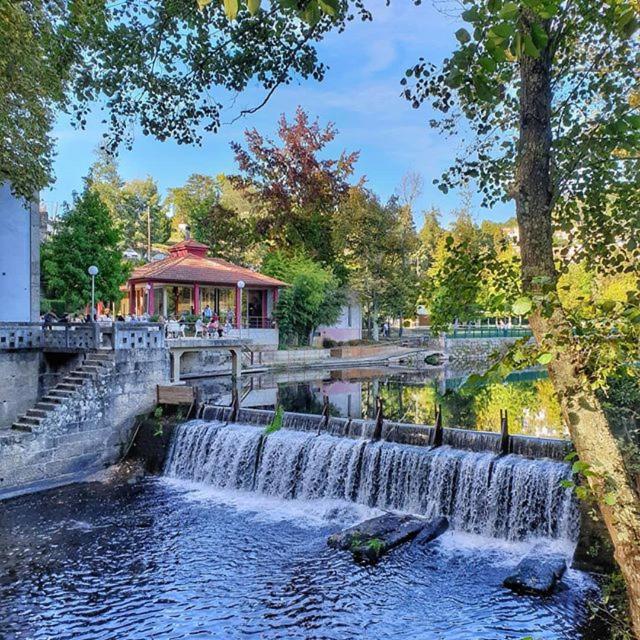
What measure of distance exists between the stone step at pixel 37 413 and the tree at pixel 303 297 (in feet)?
67.1

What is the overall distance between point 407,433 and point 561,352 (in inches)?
398

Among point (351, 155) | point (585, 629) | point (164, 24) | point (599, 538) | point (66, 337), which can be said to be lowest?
point (585, 629)

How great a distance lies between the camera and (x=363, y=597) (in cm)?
751

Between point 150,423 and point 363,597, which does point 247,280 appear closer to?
point 150,423

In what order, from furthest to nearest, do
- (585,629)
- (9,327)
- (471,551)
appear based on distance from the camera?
(9,327) < (471,551) < (585,629)

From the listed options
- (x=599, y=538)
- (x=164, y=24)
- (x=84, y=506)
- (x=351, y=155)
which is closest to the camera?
(x=164, y=24)

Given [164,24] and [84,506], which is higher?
[164,24]

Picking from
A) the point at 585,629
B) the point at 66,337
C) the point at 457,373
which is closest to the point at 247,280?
the point at 457,373

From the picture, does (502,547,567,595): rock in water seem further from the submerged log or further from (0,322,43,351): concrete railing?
(0,322,43,351): concrete railing

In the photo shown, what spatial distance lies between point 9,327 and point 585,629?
13859mm

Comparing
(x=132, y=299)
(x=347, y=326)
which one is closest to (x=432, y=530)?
(x=132, y=299)

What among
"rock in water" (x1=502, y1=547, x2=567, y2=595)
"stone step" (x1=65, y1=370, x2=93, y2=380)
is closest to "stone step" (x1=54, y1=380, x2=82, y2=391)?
"stone step" (x1=65, y1=370, x2=93, y2=380)

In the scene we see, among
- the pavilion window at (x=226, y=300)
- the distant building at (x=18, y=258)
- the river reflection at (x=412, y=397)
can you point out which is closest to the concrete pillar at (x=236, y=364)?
the river reflection at (x=412, y=397)

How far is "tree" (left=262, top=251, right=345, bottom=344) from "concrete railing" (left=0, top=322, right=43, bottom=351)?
1900 centimetres
